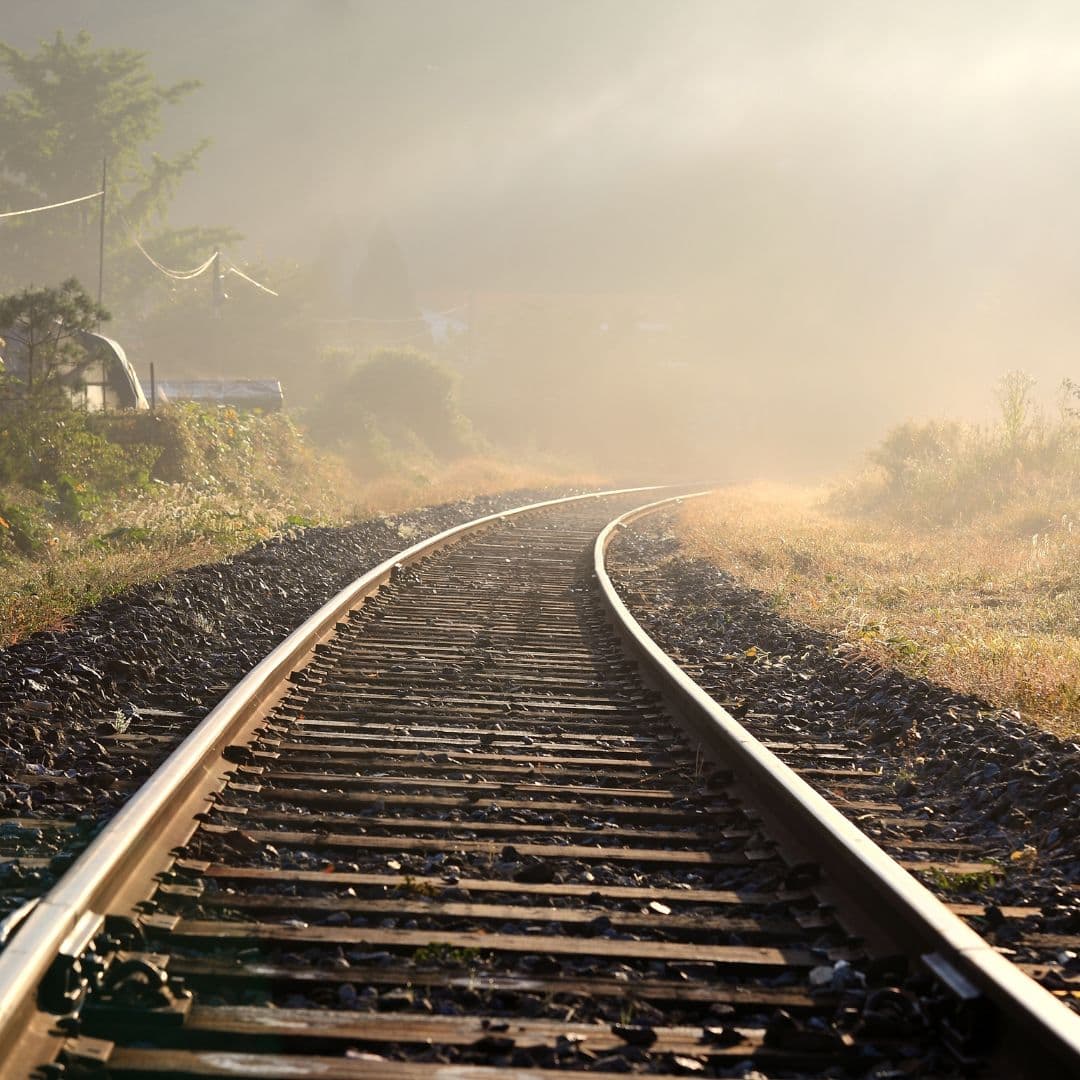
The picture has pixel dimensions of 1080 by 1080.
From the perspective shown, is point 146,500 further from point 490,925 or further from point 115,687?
point 490,925

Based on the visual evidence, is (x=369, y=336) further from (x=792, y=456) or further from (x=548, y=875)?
(x=548, y=875)

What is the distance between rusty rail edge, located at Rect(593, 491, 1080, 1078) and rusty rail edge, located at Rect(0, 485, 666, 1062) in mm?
2144

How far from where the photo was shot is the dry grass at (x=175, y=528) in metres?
8.84

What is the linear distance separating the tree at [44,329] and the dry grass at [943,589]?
32.8 feet

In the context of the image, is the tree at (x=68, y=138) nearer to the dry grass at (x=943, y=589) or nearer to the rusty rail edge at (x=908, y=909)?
the dry grass at (x=943, y=589)

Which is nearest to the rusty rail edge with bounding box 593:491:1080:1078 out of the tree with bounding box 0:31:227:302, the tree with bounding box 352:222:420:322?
the tree with bounding box 0:31:227:302

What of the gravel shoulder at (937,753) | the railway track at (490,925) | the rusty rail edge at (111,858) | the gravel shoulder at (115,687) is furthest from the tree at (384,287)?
the railway track at (490,925)

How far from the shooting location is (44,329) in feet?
57.0

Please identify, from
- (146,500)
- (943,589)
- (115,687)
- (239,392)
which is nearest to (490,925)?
(115,687)

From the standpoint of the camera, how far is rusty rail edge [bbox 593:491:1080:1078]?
2.44 meters

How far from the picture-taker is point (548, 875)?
12.0ft

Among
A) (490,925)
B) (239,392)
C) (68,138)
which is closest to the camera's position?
(490,925)

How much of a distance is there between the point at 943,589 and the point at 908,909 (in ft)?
28.3

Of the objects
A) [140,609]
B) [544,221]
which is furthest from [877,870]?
[544,221]
